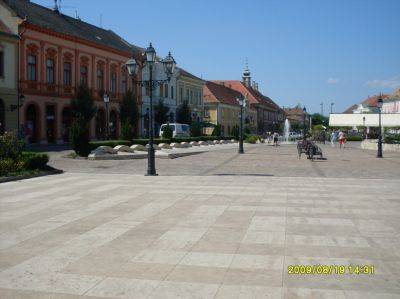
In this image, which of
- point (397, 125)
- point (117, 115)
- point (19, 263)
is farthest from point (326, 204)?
point (397, 125)

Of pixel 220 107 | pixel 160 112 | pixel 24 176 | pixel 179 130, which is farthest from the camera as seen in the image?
pixel 220 107

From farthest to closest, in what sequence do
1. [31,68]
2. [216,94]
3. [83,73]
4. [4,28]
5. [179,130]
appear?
[216,94], [179,130], [83,73], [31,68], [4,28]

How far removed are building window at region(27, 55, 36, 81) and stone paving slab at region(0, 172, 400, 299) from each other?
85.7ft

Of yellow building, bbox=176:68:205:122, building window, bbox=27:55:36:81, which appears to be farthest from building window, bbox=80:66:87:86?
yellow building, bbox=176:68:205:122

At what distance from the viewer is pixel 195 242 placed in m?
7.14

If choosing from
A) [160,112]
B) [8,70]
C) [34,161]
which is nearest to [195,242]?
[34,161]

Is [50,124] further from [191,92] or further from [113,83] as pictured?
[191,92]

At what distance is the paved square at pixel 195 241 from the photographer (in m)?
5.21

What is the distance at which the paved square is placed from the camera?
521cm

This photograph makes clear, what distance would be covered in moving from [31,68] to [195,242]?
33804 mm

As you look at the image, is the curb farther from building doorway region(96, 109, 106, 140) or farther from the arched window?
building doorway region(96, 109, 106, 140)

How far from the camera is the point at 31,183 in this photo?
14438 millimetres

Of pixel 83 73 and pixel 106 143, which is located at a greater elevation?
pixel 83 73
